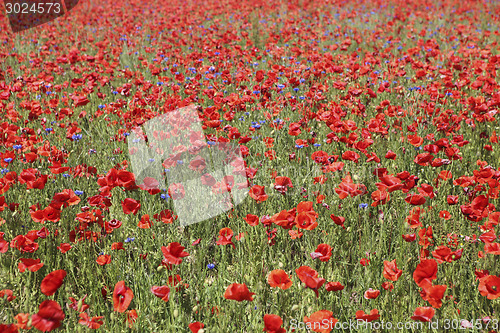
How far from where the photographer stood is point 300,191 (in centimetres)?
259

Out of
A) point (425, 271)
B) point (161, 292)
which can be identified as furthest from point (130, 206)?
point (425, 271)

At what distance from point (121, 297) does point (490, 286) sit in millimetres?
1294

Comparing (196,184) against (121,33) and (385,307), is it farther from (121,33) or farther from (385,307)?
(121,33)

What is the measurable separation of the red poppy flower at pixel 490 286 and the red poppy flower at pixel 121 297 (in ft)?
4.05

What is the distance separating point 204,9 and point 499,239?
28.8 feet

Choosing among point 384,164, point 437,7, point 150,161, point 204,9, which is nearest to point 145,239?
point 150,161

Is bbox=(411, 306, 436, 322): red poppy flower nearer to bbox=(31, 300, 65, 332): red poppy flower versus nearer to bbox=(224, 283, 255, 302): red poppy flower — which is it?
bbox=(224, 283, 255, 302): red poppy flower

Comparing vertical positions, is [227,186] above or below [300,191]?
above

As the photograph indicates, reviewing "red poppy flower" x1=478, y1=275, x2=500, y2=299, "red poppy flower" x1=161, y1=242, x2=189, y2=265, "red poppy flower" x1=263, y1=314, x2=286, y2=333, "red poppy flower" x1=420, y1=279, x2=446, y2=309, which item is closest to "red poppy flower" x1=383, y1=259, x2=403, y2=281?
"red poppy flower" x1=420, y1=279, x2=446, y2=309

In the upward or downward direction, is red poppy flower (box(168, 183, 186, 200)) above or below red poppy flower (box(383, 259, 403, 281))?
below

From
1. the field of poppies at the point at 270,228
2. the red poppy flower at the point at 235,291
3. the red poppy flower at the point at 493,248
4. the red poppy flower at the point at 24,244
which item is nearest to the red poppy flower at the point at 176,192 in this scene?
the field of poppies at the point at 270,228

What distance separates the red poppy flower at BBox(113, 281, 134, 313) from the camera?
1413 millimetres

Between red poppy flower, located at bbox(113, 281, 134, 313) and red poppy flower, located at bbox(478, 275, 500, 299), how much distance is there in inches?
48.7

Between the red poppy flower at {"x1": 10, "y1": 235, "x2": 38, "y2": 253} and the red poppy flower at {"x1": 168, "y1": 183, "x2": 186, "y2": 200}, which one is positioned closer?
the red poppy flower at {"x1": 10, "y1": 235, "x2": 38, "y2": 253}
